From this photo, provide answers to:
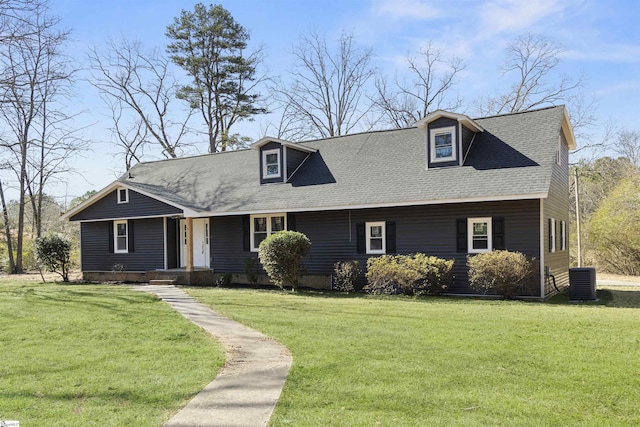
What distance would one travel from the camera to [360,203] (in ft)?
50.2

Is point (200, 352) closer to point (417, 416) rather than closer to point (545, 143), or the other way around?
point (417, 416)

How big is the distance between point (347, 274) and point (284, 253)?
79.2 inches

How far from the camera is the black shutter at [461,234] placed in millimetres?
14352

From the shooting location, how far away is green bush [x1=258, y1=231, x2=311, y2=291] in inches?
588

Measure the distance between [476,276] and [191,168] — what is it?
46.3ft

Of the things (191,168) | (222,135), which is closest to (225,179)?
(191,168)

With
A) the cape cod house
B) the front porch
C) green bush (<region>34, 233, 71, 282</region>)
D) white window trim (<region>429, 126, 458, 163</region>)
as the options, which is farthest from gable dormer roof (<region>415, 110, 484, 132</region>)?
green bush (<region>34, 233, 71, 282</region>)

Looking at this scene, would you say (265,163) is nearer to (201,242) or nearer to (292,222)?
(292,222)

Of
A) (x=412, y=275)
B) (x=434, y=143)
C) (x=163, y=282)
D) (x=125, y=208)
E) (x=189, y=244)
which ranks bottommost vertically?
(x=163, y=282)

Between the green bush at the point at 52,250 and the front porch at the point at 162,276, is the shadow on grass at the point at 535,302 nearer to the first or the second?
the front porch at the point at 162,276

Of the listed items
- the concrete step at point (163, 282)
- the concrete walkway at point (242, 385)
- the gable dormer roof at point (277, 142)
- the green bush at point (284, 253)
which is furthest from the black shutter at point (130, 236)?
the concrete walkway at point (242, 385)

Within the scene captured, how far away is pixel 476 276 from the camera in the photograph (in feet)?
43.5

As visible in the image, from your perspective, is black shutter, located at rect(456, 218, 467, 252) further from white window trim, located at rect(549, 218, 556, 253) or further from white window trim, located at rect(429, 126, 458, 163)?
white window trim, located at rect(549, 218, 556, 253)

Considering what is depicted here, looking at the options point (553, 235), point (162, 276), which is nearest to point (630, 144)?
point (553, 235)
